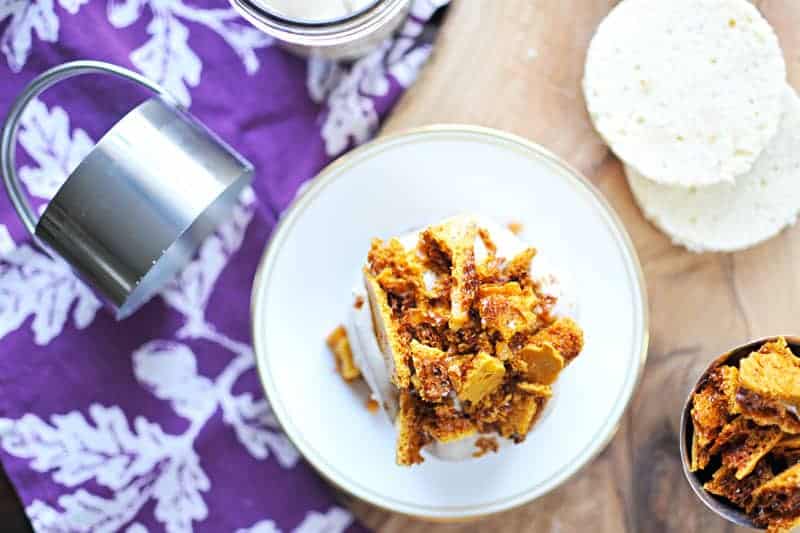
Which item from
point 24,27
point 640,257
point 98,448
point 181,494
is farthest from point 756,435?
point 24,27

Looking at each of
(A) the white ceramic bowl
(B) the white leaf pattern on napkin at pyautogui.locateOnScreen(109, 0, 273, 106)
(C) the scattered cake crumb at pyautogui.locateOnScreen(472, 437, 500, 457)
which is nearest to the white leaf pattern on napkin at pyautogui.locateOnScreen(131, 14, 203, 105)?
(B) the white leaf pattern on napkin at pyautogui.locateOnScreen(109, 0, 273, 106)

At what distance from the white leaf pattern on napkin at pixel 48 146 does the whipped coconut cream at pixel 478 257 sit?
18.1 inches

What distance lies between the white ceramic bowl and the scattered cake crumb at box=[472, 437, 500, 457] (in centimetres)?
4

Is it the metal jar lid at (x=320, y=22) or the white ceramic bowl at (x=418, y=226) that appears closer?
the metal jar lid at (x=320, y=22)

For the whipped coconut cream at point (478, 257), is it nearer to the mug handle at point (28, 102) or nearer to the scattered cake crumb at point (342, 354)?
the scattered cake crumb at point (342, 354)

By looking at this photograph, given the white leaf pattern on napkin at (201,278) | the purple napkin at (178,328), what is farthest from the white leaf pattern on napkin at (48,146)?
the white leaf pattern on napkin at (201,278)

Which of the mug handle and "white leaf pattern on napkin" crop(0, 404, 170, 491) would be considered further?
"white leaf pattern on napkin" crop(0, 404, 170, 491)

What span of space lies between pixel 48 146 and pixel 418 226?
543mm

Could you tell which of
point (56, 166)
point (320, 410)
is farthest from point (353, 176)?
point (56, 166)

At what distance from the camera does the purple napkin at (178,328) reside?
4.44 feet

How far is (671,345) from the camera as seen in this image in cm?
136

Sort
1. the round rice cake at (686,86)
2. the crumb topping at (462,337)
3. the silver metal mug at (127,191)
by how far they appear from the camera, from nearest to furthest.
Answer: the crumb topping at (462,337)
the silver metal mug at (127,191)
the round rice cake at (686,86)

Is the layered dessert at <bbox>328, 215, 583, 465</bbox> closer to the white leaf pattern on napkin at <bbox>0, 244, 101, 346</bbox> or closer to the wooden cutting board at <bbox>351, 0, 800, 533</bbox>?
the wooden cutting board at <bbox>351, 0, 800, 533</bbox>

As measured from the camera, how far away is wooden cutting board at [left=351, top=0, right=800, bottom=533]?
1.35 meters
